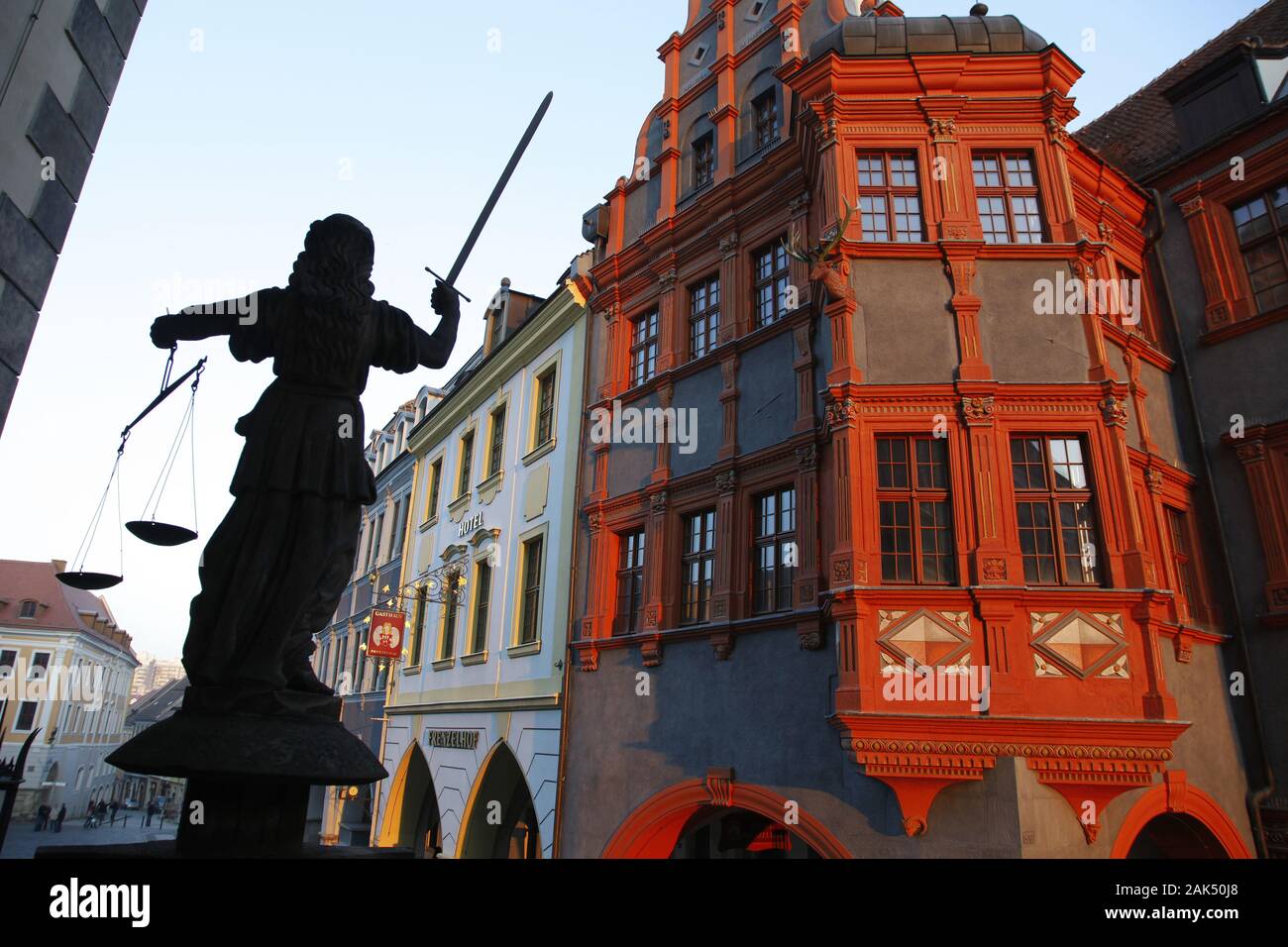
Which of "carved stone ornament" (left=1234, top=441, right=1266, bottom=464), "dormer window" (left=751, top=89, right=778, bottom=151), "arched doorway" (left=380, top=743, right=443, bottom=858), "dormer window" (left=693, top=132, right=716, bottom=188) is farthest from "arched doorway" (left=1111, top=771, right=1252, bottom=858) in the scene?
"arched doorway" (left=380, top=743, right=443, bottom=858)

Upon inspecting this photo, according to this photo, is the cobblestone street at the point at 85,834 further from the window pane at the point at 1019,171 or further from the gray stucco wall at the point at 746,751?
the window pane at the point at 1019,171

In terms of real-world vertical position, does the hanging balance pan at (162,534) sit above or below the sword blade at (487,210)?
below

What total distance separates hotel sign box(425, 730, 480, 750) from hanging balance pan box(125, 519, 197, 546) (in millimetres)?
13387

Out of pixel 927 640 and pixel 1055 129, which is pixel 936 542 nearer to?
pixel 927 640

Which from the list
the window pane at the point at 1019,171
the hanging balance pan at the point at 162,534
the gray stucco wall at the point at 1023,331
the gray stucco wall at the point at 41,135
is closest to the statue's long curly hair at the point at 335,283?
the gray stucco wall at the point at 41,135

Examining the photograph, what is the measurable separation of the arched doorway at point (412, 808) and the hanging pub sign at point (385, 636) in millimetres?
3064

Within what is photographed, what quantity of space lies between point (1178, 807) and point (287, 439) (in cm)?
1144

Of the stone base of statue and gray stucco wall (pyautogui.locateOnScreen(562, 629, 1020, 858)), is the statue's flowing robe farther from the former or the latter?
gray stucco wall (pyautogui.locateOnScreen(562, 629, 1020, 858))

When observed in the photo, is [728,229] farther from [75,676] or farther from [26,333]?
[75,676]

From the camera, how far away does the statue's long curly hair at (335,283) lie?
368 centimetres

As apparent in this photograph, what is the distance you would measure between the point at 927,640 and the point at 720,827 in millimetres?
7291

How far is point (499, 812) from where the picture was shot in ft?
59.7

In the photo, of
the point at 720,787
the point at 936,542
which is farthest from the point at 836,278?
the point at 720,787
